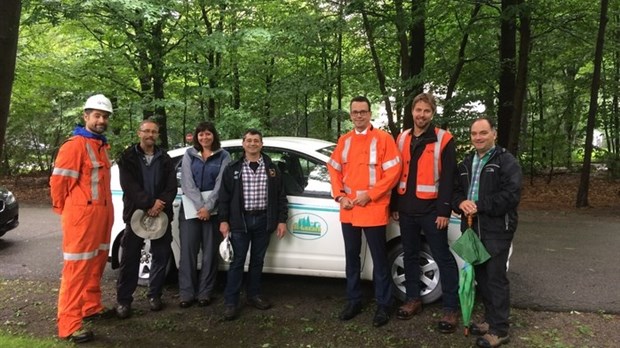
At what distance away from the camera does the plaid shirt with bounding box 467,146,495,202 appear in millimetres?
3896

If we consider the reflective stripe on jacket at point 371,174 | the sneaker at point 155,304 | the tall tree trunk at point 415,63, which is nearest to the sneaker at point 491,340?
the reflective stripe on jacket at point 371,174

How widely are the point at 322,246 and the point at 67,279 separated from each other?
7.75 feet

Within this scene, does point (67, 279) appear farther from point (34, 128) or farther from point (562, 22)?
point (34, 128)

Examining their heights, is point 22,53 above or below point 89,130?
above

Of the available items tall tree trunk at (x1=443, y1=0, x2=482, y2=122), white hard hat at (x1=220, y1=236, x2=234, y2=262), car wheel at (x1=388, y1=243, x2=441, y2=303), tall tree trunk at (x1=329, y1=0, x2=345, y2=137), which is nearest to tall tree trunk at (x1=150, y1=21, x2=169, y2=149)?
tall tree trunk at (x1=329, y1=0, x2=345, y2=137)

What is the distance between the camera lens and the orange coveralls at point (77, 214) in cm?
409

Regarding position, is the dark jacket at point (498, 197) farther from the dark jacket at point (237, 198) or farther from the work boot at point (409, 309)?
the dark jacket at point (237, 198)

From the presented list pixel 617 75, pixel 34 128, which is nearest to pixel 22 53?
pixel 34 128

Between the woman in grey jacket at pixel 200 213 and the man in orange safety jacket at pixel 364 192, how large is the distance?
1.22 m

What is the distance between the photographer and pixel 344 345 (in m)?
3.96

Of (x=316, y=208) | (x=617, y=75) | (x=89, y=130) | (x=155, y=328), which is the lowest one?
(x=155, y=328)

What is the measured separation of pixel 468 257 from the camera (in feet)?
12.5

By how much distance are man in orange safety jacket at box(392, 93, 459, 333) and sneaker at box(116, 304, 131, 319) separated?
273 centimetres

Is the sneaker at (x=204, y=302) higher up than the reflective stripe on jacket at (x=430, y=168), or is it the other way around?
the reflective stripe on jacket at (x=430, y=168)
